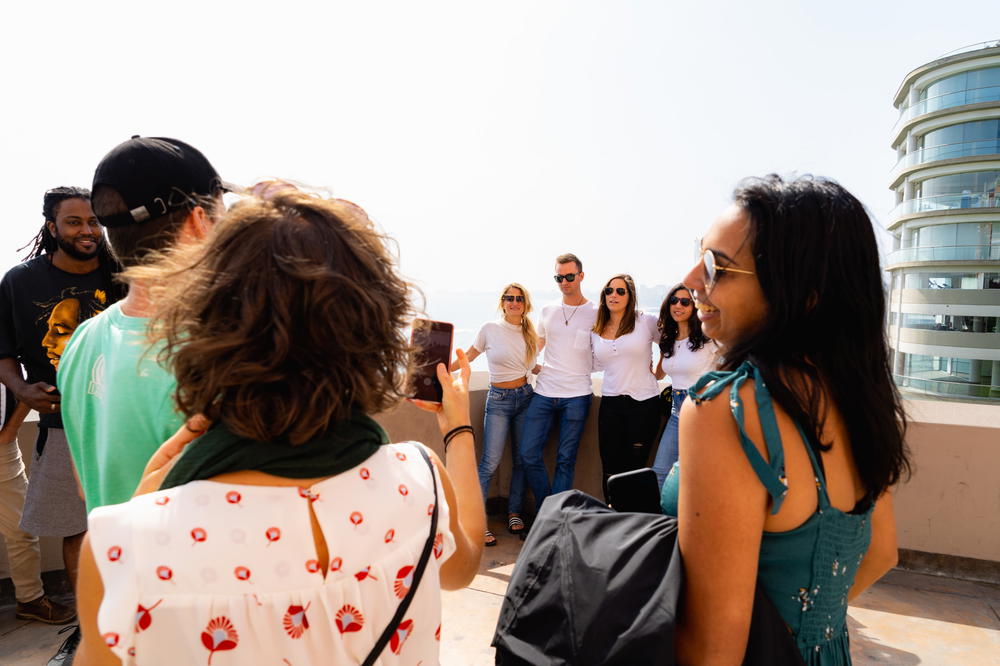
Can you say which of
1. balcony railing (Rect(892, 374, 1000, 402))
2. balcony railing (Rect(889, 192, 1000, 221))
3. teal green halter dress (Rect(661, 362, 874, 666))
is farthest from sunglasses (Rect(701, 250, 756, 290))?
balcony railing (Rect(889, 192, 1000, 221))

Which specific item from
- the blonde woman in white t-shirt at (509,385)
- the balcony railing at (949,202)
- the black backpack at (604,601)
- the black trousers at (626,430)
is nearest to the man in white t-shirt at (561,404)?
the blonde woman in white t-shirt at (509,385)

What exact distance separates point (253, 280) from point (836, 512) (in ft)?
3.93

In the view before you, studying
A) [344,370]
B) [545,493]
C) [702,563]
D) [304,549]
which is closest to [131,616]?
[304,549]

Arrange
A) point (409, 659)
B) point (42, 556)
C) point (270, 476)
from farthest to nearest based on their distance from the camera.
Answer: point (42, 556) → point (409, 659) → point (270, 476)

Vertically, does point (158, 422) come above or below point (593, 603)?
above

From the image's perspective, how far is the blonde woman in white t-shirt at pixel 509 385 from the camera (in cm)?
542

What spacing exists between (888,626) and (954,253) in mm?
69504

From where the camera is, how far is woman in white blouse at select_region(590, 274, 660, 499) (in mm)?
5004

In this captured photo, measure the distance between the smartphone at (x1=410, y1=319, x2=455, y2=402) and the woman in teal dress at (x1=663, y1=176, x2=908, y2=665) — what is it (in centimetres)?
59

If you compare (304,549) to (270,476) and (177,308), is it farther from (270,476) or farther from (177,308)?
(177,308)

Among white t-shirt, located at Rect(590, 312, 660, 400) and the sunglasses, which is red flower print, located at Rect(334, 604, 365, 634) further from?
white t-shirt, located at Rect(590, 312, 660, 400)

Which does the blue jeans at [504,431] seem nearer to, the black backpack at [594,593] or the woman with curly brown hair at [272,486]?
the black backpack at [594,593]

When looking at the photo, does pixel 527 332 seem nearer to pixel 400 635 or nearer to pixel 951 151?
pixel 400 635

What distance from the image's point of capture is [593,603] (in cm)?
123
